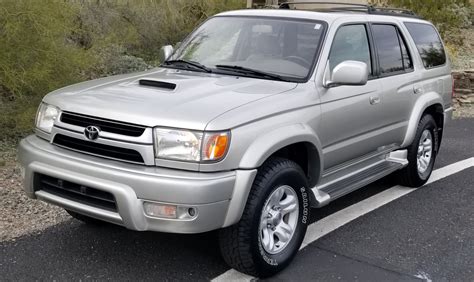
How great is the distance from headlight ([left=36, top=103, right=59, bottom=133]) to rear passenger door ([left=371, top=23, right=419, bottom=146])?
2719mm

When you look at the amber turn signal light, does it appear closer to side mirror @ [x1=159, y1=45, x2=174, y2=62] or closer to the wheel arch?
the wheel arch

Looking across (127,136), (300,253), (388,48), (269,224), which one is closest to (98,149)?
(127,136)

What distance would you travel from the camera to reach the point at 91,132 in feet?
11.5

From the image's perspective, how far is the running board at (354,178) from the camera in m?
4.26

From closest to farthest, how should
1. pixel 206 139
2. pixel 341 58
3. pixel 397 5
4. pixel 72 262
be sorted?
pixel 206 139 < pixel 72 262 < pixel 341 58 < pixel 397 5

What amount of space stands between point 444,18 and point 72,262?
1332cm

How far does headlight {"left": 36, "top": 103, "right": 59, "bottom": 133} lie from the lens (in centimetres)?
383

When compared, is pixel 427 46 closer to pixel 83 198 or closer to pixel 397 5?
pixel 83 198

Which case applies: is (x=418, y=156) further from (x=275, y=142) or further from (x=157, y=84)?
(x=157, y=84)

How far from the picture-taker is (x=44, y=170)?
11.7 ft

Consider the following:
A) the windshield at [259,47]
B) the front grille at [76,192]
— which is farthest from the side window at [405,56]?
the front grille at [76,192]

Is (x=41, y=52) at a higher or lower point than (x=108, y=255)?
higher

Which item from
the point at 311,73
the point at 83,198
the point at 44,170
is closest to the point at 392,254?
the point at 311,73

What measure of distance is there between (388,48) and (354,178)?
140 cm
